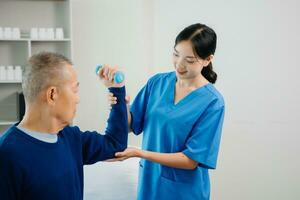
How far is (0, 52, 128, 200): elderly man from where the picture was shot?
89 centimetres

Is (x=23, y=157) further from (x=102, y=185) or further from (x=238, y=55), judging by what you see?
(x=238, y=55)

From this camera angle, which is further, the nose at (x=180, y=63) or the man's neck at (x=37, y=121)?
the nose at (x=180, y=63)

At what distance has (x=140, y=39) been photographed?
347 cm

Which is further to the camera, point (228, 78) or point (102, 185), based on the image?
point (228, 78)

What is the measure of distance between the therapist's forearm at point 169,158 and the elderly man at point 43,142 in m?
0.37

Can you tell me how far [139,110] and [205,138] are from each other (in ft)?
1.03

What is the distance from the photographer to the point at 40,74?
0.93m

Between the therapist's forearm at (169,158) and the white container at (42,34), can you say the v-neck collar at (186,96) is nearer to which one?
the therapist's forearm at (169,158)

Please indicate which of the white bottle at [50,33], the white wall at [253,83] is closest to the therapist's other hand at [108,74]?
the white wall at [253,83]

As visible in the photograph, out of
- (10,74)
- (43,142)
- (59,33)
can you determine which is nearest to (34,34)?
(59,33)

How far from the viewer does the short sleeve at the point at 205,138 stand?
1.43 metres

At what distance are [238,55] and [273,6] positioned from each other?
40cm

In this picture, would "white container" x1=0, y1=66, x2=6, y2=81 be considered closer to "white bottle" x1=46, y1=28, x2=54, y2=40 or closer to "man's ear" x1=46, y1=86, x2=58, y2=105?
"white bottle" x1=46, y1=28, x2=54, y2=40

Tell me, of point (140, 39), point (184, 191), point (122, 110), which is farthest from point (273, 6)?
point (122, 110)
